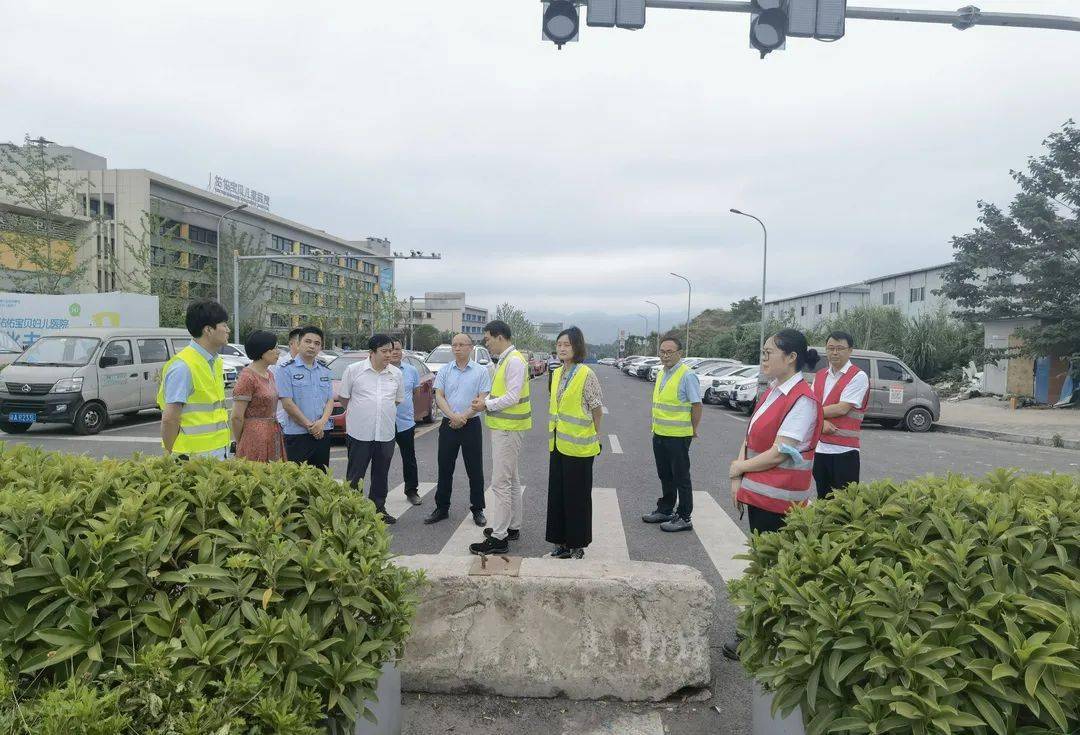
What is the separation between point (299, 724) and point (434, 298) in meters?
136

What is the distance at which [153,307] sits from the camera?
70.2 ft

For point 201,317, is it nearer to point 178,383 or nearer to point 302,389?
point 178,383

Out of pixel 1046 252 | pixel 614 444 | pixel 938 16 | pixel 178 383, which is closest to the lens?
pixel 178 383

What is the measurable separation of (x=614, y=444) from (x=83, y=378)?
31.7 ft

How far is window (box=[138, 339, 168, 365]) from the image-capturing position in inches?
540

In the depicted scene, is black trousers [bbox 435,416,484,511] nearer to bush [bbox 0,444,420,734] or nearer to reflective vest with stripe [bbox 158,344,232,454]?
reflective vest with stripe [bbox 158,344,232,454]

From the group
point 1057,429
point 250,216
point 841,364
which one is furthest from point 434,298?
point 841,364

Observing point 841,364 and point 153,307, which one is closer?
point 841,364

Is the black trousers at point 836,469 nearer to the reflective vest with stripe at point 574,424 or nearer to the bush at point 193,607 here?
the reflective vest with stripe at point 574,424

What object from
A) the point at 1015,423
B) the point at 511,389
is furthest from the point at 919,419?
the point at 511,389

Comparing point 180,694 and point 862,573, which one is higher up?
point 862,573

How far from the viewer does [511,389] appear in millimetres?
5621

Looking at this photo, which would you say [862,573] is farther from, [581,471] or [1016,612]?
[581,471]

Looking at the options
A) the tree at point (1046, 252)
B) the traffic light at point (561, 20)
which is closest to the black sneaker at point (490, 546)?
the traffic light at point (561, 20)
